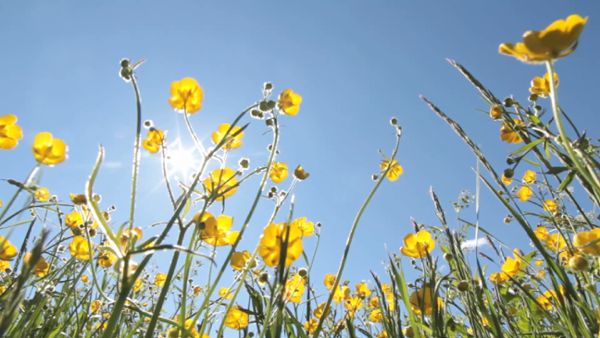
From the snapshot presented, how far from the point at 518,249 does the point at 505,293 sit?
1.35 ft

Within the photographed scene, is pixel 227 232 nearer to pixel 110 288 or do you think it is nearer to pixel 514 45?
pixel 514 45

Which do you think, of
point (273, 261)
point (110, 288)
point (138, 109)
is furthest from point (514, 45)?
point (110, 288)

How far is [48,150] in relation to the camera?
178cm

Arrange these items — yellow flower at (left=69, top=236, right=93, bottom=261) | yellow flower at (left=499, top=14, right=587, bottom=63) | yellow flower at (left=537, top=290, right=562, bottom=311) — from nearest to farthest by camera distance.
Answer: yellow flower at (left=499, top=14, right=587, bottom=63), yellow flower at (left=537, top=290, right=562, bottom=311), yellow flower at (left=69, top=236, right=93, bottom=261)

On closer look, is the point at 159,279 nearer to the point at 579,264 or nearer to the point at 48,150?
the point at 48,150

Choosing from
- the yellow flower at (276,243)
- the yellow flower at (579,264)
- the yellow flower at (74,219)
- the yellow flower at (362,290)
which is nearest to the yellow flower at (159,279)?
the yellow flower at (74,219)

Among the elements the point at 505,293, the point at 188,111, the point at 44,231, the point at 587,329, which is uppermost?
the point at 188,111

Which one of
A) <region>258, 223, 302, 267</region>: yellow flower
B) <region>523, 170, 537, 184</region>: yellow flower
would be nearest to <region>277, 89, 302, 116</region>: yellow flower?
<region>258, 223, 302, 267</region>: yellow flower

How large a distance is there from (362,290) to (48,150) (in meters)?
Result: 2.20

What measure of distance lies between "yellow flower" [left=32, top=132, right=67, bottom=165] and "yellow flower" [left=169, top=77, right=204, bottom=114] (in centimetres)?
58

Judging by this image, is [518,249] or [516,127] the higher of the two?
[516,127]

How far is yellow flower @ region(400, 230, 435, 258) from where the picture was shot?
1657 millimetres

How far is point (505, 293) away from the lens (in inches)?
81.3

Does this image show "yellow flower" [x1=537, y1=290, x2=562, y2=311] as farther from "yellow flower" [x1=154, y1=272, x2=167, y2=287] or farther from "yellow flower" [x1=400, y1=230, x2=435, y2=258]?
"yellow flower" [x1=154, y1=272, x2=167, y2=287]
